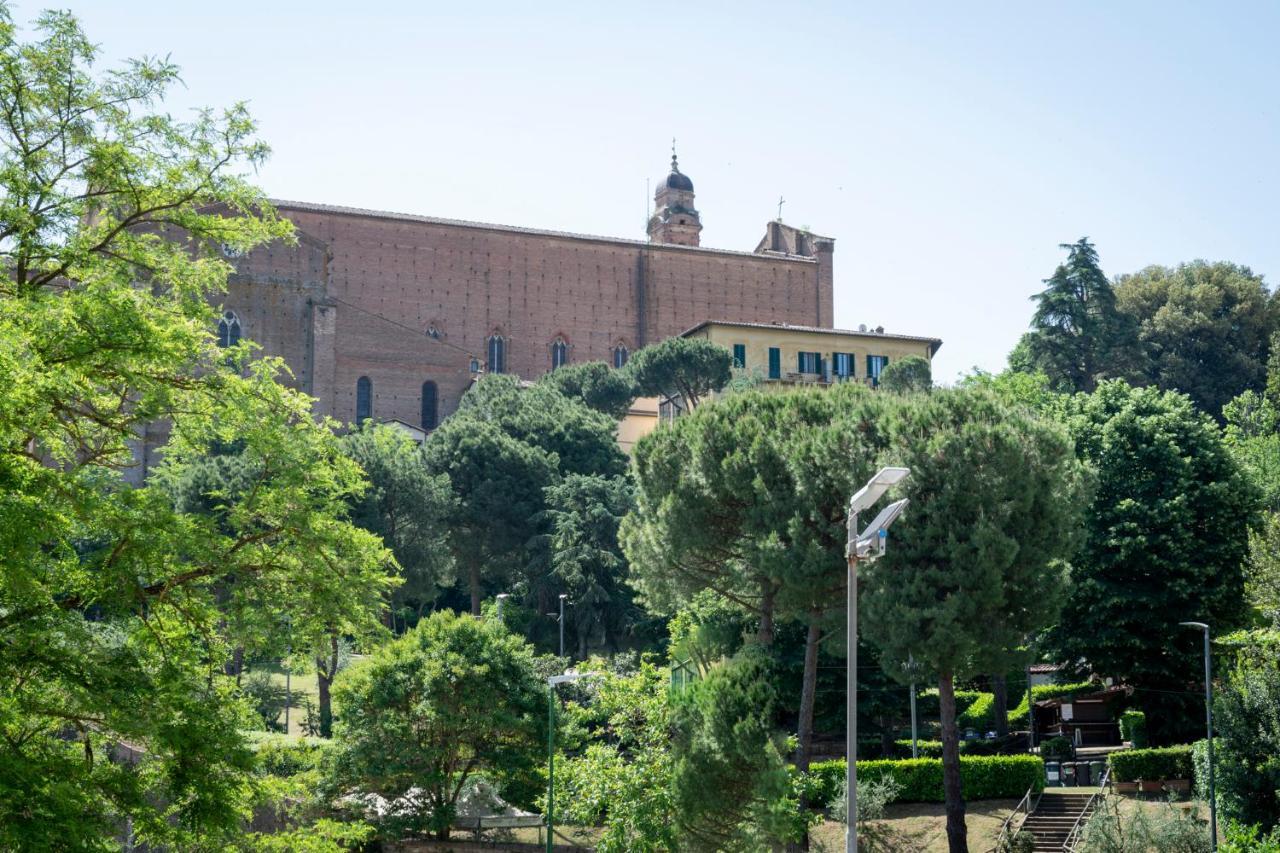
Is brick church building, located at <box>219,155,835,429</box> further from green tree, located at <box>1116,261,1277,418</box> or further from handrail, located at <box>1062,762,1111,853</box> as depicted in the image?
handrail, located at <box>1062,762,1111,853</box>

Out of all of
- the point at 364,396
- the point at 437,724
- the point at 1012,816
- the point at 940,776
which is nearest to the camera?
the point at 1012,816

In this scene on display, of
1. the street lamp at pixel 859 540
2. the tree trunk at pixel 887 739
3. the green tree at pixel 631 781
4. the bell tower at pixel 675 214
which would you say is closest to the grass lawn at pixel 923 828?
the tree trunk at pixel 887 739

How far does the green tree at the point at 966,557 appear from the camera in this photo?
28.1 m

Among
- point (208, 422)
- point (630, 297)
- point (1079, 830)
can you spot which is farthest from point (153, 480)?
point (630, 297)

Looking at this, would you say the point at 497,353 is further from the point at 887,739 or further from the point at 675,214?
the point at 887,739

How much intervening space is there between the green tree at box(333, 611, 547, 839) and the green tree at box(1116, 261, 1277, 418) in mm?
52330

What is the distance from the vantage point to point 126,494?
13.8 metres

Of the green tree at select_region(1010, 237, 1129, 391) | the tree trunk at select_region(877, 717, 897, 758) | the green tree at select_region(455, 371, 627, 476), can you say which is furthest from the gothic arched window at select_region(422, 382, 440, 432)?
the tree trunk at select_region(877, 717, 897, 758)

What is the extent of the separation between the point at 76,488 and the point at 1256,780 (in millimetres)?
21040

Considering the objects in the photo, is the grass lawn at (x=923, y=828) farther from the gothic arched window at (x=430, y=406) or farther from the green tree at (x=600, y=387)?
the gothic arched window at (x=430, y=406)

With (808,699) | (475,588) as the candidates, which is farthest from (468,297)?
(808,699)

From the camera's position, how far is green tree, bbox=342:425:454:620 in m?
53.1

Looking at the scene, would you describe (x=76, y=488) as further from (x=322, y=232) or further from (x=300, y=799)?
(x=322, y=232)

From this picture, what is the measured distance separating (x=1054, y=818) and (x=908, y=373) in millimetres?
42688
